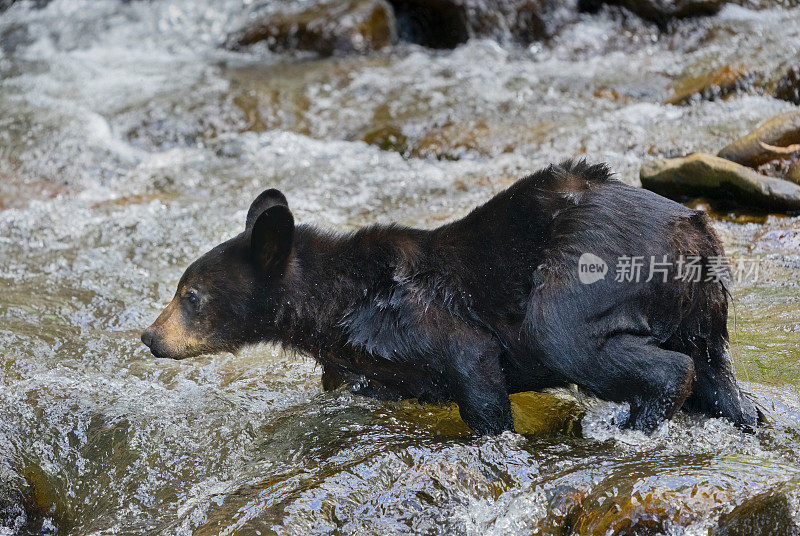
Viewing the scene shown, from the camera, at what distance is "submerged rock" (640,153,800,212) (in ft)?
22.7

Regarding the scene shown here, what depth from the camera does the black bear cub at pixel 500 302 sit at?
13.6 feet

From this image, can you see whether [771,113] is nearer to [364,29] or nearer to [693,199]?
[693,199]

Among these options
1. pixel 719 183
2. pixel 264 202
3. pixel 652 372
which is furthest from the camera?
pixel 719 183

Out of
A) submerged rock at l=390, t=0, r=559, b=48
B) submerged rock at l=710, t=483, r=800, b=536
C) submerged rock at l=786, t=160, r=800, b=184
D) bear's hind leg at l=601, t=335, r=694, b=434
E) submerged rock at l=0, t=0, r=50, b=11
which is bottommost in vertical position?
submerged rock at l=710, t=483, r=800, b=536

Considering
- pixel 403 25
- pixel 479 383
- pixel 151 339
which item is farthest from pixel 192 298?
pixel 403 25

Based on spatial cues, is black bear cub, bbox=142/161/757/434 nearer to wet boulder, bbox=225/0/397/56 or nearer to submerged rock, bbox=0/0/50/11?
wet boulder, bbox=225/0/397/56

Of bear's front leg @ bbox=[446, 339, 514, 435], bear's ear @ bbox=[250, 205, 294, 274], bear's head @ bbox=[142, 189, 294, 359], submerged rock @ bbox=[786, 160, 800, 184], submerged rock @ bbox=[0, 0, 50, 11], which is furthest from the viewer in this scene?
submerged rock @ bbox=[0, 0, 50, 11]

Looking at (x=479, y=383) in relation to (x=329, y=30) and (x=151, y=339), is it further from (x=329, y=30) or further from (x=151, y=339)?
(x=329, y=30)

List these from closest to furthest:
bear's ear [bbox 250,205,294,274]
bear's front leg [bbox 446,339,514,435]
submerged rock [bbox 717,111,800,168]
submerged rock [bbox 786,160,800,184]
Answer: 1. bear's front leg [bbox 446,339,514,435]
2. bear's ear [bbox 250,205,294,274]
3. submerged rock [bbox 786,160,800,184]
4. submerged rock [bbox 717,111,800,168]

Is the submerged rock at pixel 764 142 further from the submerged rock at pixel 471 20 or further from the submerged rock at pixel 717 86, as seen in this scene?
the submerged rock at pixel 471 20
